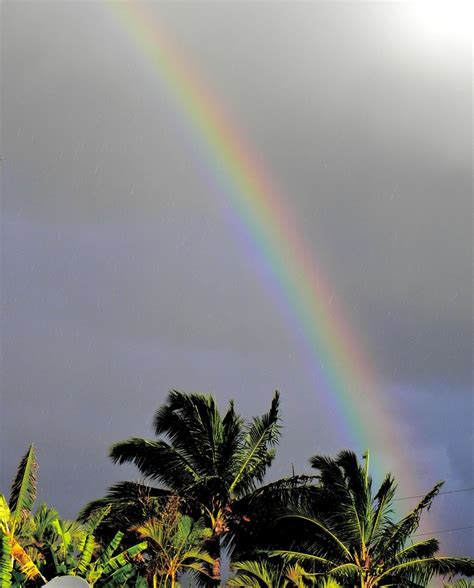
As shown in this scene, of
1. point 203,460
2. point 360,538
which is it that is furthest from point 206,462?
point 360,538

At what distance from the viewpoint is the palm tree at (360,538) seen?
117ft

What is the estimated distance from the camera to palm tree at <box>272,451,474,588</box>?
35.7m

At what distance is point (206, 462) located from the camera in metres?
39.3

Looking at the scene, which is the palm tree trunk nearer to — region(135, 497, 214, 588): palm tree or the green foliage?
the green foliage

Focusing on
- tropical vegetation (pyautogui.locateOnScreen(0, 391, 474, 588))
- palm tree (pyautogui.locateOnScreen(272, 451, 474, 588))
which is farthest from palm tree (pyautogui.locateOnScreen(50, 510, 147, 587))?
palm tree (pyautogui.locateOnScreen(272, 451, 474, 588))

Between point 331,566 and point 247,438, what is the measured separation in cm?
715

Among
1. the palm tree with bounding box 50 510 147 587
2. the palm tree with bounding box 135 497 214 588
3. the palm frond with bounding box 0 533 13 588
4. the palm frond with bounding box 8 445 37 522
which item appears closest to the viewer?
the palm frond with bounding box 0 533 13 588

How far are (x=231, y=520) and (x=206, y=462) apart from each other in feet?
8.60

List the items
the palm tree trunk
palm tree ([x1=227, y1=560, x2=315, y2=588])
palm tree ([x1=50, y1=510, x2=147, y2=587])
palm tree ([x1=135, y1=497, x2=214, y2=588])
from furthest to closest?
1. the palm tree trunk
2. palm tree ([x1=227, y1=560, x2=315, y2=588])
3. palm tree ([x1=135, y1=497, x2=214, y2=588])
4. palm tree ([x1=50, y1=510, x2=147, y2=587])

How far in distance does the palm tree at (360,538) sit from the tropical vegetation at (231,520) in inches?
1.7

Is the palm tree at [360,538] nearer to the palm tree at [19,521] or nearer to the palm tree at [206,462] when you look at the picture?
the palm tree at [206,462]

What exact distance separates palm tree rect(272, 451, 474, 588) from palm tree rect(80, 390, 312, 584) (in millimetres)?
3013

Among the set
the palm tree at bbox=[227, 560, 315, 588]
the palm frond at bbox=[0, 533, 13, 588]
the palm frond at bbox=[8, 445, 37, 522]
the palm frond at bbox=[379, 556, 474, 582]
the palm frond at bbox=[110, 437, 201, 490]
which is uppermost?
the palm frond at bbox=[110, 437, 201, 490]

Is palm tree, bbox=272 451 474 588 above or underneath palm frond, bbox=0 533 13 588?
above
